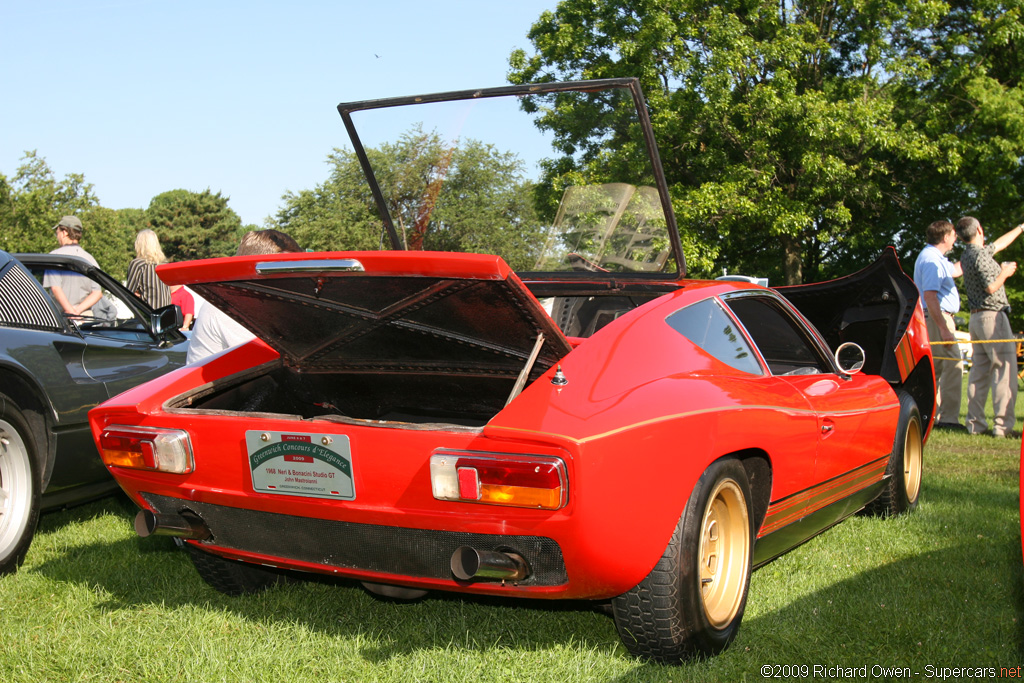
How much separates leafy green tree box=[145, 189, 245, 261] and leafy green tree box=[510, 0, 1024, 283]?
61057mm

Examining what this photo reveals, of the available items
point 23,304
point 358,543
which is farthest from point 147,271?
point 358,543

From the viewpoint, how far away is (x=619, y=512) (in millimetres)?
2486

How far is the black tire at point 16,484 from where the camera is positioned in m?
3.98

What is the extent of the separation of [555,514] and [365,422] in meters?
0.67

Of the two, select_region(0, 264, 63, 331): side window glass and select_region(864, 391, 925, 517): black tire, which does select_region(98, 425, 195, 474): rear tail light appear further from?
select_region(864, 391, 925, 517): black tire

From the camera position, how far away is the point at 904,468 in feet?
16.3

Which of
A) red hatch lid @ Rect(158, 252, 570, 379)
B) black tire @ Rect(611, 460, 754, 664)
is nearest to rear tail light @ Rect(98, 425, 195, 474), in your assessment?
red hatch lid @ Rect(158, 252, 570, 379)

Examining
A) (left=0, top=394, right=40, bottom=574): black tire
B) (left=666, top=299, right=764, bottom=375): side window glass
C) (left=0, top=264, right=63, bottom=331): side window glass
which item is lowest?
(left=0, top=394, right=40, bottom=574): black tire

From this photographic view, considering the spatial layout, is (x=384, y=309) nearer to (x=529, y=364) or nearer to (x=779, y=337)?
(x=529, y=364)

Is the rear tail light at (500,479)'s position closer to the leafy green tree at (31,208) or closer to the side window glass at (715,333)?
the side window glass at (715,333)

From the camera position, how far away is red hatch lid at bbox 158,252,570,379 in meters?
2.61

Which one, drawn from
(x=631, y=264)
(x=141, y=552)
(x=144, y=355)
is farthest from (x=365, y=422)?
(x=144, y=355)

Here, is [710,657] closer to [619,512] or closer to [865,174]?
[619,512]

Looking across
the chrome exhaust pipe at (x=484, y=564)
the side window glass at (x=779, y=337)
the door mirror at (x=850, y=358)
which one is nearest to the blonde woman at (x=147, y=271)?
the side window glass at (x=779, y=337)
